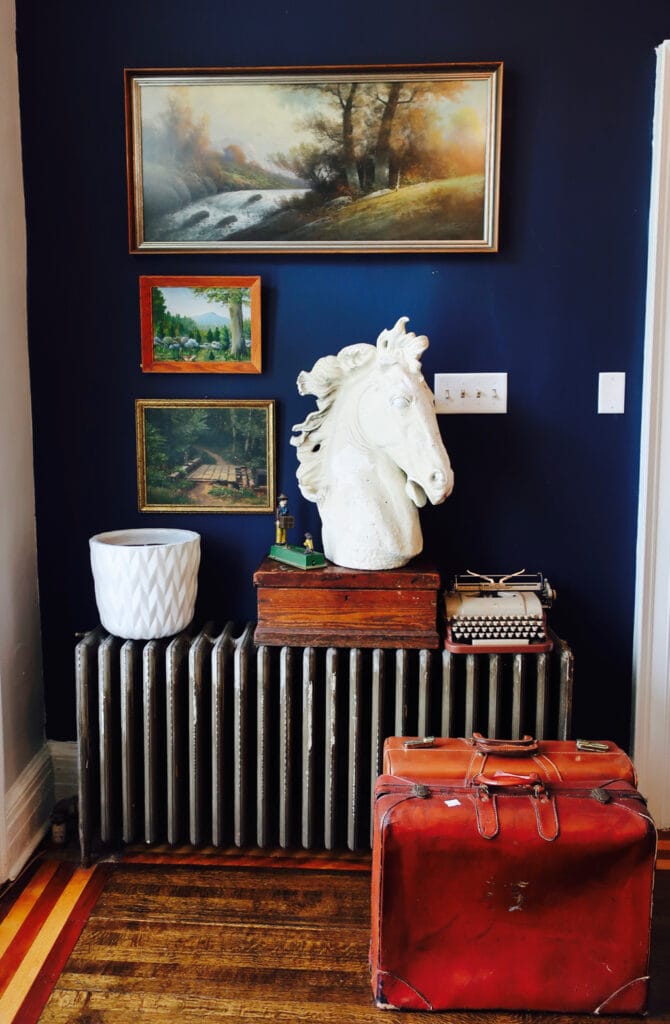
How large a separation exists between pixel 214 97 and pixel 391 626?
Answer: 1.72 meters

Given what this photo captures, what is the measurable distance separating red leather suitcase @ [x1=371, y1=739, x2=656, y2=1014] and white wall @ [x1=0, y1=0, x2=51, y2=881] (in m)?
1.25

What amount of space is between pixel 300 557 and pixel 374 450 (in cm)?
38

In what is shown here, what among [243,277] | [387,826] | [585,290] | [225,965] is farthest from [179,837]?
[585,290]

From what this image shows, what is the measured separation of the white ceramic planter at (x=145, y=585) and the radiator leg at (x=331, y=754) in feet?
1.58

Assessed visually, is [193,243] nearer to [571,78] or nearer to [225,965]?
[571,78]

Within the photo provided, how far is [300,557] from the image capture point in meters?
2.25

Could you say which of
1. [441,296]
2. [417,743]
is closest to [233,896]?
[417,743]

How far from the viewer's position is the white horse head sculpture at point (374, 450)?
212cm

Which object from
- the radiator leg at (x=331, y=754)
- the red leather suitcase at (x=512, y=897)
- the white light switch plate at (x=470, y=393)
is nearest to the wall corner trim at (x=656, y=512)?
the white light switch plate at (x=470, y=393)

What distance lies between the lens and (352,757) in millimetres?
2266

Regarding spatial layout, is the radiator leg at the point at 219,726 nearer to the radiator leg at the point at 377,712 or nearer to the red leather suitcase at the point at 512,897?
the radiator leg at the point at 377,712

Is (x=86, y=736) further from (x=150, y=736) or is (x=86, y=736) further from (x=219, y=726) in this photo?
(x=219, y=726)

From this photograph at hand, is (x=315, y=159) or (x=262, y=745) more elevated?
(x=315, y=159)

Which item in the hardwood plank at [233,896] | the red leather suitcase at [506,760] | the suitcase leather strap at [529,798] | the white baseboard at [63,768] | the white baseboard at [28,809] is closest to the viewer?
the suitcase leather strap at [529,798]
